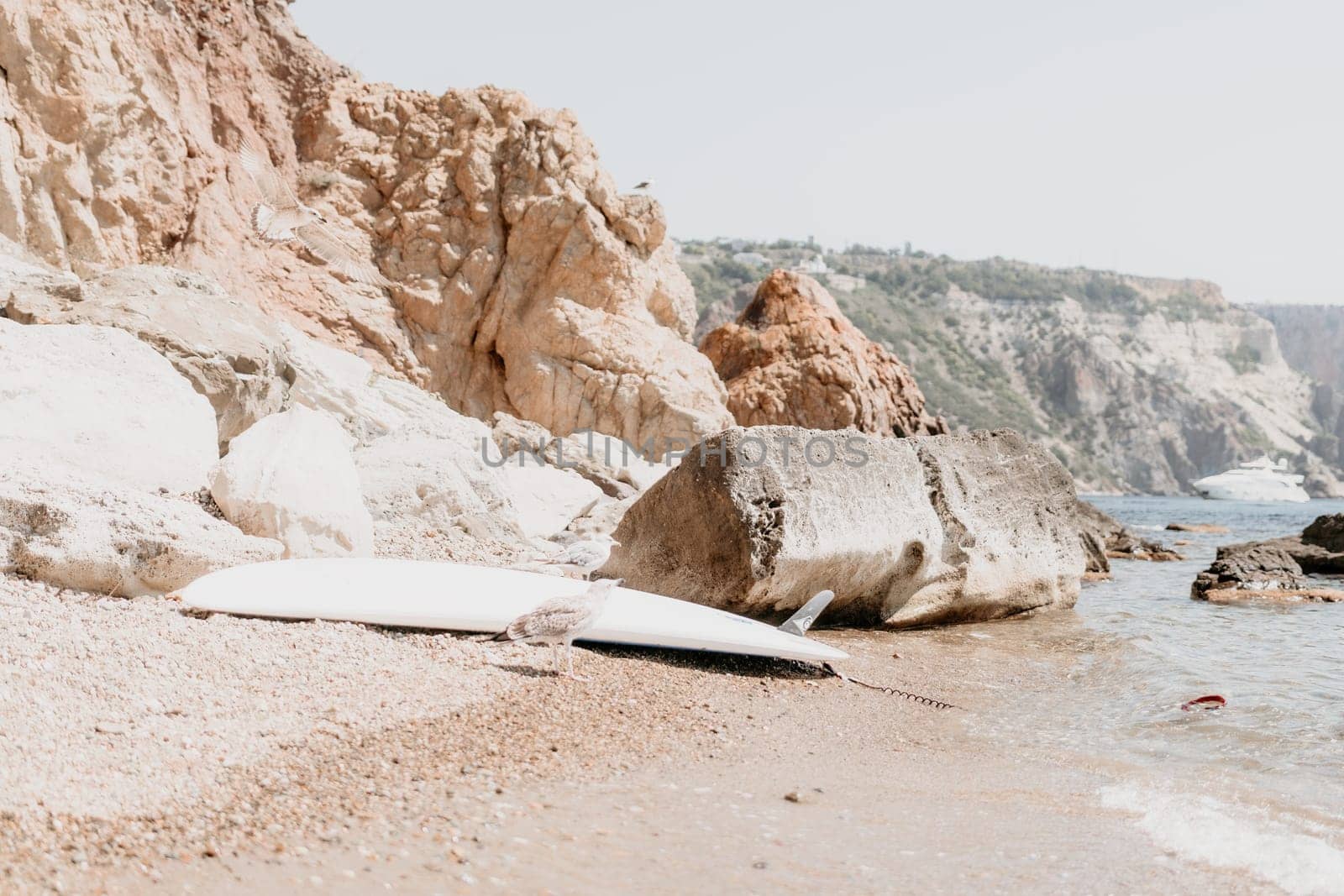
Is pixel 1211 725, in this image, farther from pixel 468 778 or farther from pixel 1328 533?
pixel 1328 533

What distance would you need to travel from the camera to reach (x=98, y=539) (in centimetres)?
528

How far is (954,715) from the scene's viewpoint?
18.9ft

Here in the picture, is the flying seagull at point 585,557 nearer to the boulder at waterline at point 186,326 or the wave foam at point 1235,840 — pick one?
the wave foam at point 1235,840

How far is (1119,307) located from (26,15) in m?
111

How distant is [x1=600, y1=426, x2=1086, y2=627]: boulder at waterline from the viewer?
7.21 metres

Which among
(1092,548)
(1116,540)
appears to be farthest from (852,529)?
(1116,540)

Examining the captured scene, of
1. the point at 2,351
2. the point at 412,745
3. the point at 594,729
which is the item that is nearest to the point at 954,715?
the point at 594,729

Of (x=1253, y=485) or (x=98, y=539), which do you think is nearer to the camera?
(x=98, y=539)

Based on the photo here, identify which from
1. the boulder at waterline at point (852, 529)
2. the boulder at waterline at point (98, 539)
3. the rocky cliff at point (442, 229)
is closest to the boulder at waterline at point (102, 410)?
the boulder at waterline at point (98, 539)

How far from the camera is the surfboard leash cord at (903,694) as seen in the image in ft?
19.4

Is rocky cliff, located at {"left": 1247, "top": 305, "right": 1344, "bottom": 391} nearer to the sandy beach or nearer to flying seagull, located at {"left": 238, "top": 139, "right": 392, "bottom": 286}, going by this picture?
flying seagull, located at {"left": 238, "top": 139, "right": 392, "bottom": 286}

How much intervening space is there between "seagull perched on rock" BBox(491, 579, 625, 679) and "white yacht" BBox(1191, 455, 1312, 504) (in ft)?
241

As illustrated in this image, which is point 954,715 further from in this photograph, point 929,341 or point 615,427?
point 929,341

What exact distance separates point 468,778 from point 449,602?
1.96 meters
